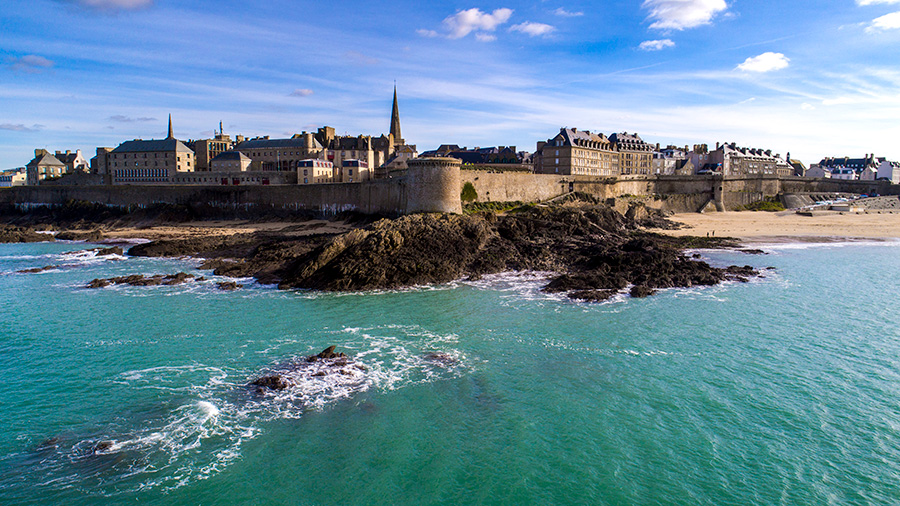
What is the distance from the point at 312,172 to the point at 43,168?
34.8 meters

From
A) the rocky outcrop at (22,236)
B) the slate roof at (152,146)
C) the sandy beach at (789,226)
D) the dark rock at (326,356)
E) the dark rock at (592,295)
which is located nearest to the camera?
the dark rock at (326,356)

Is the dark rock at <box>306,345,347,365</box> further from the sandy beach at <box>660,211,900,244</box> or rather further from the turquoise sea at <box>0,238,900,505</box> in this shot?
the sandy beach at <box>660,211,900,244</box>

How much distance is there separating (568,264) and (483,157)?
101ft

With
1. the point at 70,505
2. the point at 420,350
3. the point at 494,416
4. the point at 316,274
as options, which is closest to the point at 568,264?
the point at 316,274

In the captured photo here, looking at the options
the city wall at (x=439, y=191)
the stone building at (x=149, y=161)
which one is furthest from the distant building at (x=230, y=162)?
the city wall at (x=439, y=191)

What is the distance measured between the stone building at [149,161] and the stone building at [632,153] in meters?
43.2

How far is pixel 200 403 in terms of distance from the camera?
970 centimetres

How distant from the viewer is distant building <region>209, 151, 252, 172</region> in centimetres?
4765

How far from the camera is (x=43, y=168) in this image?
5638 centimetres

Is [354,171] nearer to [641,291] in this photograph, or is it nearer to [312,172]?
[312,172]

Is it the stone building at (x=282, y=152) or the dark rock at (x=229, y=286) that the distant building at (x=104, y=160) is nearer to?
the stone building at (x=282, y=152)

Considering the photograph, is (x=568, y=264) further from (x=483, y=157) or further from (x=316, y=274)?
(x=483, y=157)

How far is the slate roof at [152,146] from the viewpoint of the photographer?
50.0m

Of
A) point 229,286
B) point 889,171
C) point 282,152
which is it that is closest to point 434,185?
point 229,286
